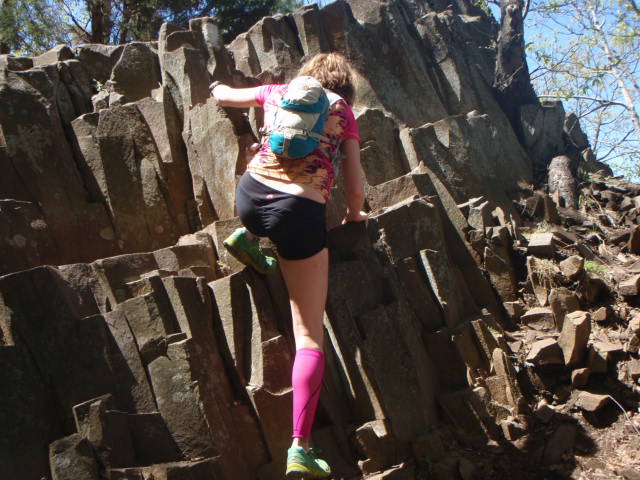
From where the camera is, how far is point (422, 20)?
11547 mm

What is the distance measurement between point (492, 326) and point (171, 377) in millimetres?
3430

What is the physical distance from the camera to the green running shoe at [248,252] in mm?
4801

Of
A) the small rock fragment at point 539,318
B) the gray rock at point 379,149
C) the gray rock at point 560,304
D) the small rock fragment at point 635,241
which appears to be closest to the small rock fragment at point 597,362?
the gray rock at point 560,304

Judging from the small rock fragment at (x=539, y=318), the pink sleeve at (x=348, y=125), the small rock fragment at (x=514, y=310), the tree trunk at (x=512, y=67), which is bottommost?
the small rock fragment at (x=539, y=318)

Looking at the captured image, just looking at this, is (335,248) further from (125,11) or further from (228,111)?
(125,11)

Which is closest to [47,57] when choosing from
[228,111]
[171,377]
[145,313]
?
[228,111]

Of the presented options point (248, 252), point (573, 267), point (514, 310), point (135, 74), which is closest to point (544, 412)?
point (514, 310)

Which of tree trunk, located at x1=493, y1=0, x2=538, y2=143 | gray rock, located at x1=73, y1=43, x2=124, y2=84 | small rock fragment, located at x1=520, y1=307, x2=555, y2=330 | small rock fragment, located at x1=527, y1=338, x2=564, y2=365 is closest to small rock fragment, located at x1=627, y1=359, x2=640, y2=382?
small rock fragment, located at x1=527, y1=338, x2=564, y2=365

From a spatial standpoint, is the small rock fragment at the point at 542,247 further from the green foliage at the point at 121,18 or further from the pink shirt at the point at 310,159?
the green foliage at the point at 121,18

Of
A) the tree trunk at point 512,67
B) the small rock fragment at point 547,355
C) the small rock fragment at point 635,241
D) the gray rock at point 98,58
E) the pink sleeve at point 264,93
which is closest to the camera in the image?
the pink sleeve at point 264,93

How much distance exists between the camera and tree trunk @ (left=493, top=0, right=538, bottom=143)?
11523 mm

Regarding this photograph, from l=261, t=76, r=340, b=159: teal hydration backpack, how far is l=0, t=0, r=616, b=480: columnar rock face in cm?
147

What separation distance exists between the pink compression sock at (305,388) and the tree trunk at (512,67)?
29.2ft

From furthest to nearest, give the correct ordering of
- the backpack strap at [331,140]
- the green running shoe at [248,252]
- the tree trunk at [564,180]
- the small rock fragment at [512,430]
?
the tree trunk at [564,180] < the small rock fragment at [512,430] < the green running shoe at [248,252] < the backpack strap at [331,140]
